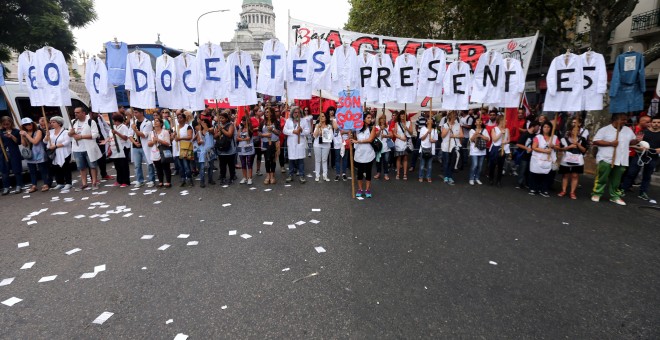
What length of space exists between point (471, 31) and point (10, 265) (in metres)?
16.5

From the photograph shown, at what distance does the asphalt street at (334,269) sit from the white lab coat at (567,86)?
77.2 inches

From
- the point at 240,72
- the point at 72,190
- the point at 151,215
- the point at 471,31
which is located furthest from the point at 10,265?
the point at 471,31

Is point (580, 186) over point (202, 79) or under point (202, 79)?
under

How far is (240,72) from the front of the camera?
761 centimetres

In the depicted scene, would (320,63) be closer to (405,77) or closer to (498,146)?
(405,77)

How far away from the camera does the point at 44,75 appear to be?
7.44 metres

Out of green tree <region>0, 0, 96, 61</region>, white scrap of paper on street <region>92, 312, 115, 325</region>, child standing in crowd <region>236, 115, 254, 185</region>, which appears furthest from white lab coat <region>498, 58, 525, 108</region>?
green tree <region>0, 0, 96, 61</region>

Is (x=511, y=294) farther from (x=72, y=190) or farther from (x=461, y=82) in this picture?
(x=72, y=190)

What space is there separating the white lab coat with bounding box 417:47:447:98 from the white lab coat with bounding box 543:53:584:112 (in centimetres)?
211

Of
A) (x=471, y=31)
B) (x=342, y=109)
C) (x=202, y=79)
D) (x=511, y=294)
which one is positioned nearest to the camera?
(x=511, y=294)

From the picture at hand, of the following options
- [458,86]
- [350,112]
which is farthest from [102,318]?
[458,86]

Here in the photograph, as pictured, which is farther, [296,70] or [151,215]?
[296,70]

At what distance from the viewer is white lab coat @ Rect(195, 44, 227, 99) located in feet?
24.6

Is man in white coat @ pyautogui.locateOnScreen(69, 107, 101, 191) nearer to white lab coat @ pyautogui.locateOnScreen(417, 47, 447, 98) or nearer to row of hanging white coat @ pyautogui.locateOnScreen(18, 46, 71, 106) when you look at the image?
row of hanging white coat @ pyautogui.locateOnScreen(18, 46, 71, 106)
